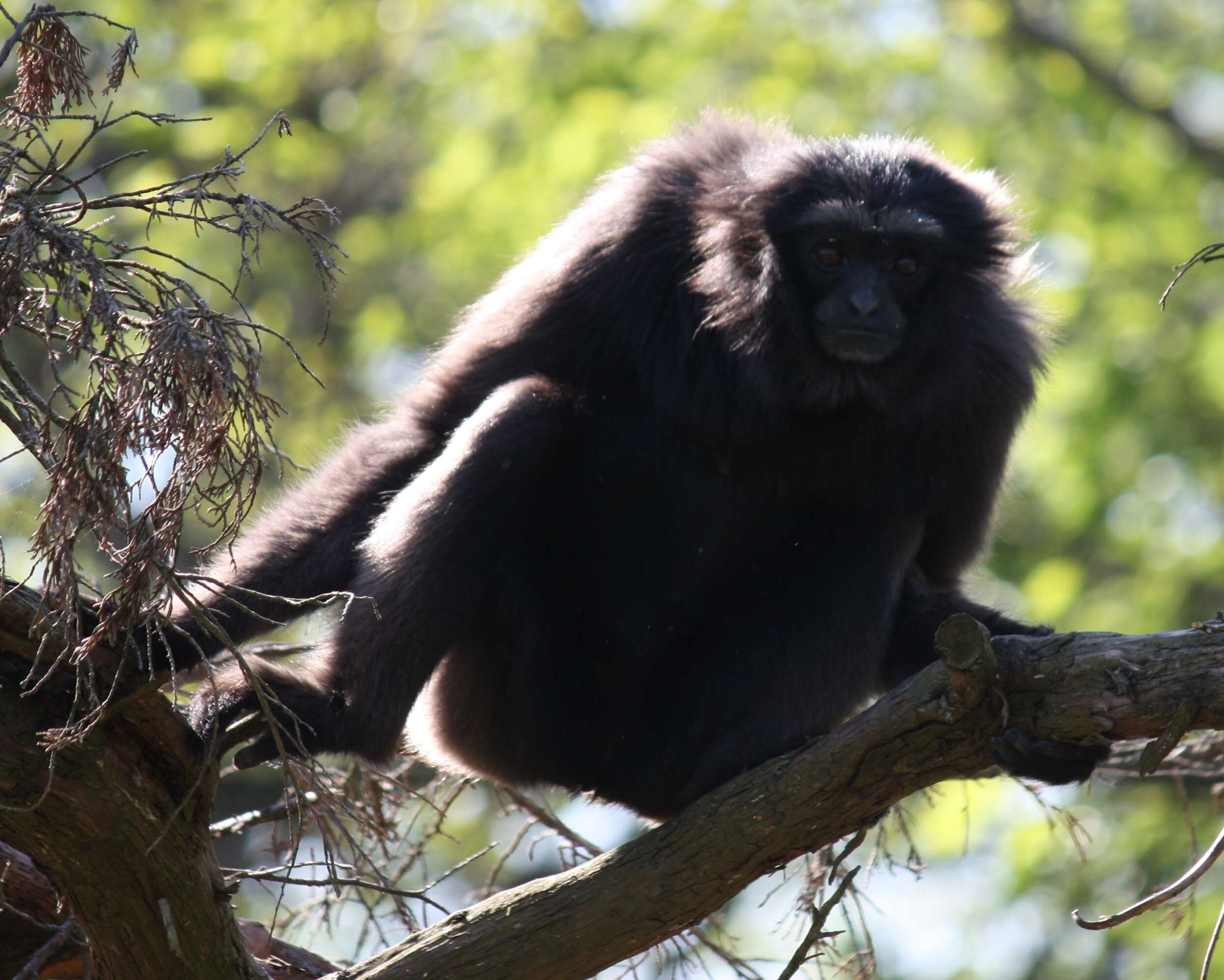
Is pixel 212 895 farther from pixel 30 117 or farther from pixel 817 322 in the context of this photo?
pixel 817 322

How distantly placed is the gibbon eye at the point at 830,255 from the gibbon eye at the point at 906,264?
20 cm

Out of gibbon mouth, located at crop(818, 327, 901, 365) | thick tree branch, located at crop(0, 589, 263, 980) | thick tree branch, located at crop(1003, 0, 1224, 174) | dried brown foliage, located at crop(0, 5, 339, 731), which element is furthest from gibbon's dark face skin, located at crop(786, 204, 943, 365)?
thick tree branch, located at crop(1003, 0, 1224, 174)

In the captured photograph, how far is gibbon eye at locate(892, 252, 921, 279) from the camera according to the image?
472cm

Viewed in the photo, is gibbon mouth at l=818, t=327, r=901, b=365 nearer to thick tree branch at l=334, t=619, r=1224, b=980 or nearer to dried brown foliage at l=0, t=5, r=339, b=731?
thick tree branch at l=334, t=619, r=1224, b=980

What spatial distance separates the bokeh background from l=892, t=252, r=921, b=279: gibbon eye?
5133mm

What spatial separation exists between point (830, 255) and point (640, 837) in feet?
7.05

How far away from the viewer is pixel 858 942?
454 centimetres

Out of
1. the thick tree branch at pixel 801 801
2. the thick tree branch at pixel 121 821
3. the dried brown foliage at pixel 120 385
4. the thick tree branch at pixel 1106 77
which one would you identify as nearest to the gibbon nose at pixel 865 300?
the thick tree branch at pixel 801 801

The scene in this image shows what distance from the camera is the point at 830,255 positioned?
465 cm

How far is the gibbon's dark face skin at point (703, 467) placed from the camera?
4.22 m

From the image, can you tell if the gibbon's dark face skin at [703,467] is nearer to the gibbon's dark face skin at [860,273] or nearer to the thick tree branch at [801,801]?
the gibbon's dark face skin at [860,273]

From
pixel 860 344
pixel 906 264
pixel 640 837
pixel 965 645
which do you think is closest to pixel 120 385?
pixel 640 837

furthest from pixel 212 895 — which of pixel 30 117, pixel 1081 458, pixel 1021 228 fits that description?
pixel 1081 458

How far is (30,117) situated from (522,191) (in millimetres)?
9016
